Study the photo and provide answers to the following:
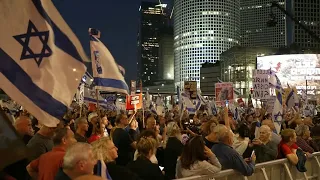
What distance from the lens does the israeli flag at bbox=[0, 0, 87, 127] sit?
3.59 metres

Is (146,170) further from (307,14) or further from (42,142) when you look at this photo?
(307,14)

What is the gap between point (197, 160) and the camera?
5938mm

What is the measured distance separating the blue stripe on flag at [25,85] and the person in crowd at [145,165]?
1899 mm

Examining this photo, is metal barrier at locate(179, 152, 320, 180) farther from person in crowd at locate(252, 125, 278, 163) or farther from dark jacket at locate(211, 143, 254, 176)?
person in crowd at locate(252, 125, 278, 163)

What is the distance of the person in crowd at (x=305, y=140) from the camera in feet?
28.9

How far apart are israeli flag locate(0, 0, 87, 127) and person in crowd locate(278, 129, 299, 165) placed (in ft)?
15.6

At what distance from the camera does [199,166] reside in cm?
590

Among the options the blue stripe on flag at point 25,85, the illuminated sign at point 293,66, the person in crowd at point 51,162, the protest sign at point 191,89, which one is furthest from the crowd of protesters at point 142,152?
the illuminated sign at point 293,66

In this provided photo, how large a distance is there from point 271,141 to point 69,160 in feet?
16.2

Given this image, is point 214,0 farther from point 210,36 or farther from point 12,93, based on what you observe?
point 12,93

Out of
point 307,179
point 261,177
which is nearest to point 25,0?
point 261,177

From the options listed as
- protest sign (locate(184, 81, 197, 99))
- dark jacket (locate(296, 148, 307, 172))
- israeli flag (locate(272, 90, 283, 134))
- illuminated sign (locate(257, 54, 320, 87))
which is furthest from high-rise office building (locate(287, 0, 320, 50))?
dark jacket (locate(296, 148, 307, 172))

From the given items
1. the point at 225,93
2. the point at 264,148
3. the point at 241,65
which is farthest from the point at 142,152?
the point at 241,65

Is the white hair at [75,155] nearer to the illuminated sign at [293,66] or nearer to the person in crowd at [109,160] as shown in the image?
the person in crowd at [109,160]
